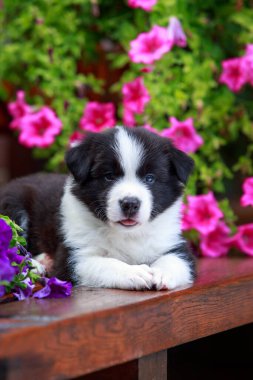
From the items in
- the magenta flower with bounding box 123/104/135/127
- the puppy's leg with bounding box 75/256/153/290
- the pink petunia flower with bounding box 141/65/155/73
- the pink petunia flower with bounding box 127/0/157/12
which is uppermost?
the pink petunia flower with bounding box 127/0/157/12

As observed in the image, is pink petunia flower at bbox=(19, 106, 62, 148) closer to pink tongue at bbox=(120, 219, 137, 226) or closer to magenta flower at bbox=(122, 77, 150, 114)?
magenta flower at bbox=(122, 77, 150, 114)

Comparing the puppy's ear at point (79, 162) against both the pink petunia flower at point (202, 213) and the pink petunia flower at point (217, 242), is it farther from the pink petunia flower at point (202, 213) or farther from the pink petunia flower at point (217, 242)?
the pink petunia flower at point (217, 242)

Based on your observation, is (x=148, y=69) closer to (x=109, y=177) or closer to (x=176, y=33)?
(x=176, y=33)

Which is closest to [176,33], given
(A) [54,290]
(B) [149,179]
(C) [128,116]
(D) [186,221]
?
(C) [128,116]

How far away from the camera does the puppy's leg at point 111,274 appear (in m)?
2.86

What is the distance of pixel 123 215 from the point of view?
2957mm

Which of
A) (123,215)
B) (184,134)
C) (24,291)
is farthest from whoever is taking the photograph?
(184,134)

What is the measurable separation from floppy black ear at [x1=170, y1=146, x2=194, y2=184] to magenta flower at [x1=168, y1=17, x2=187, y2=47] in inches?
51.2

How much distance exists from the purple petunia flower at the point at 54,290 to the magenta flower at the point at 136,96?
187 centimetres

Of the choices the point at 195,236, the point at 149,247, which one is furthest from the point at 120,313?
the point at 195,236

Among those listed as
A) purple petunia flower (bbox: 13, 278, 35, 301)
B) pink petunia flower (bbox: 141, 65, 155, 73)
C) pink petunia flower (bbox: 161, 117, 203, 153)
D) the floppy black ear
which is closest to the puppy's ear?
the floppy black ear

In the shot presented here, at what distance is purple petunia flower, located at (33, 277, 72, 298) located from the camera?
265 cm

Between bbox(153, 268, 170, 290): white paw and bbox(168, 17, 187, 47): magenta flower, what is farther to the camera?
bbox(168, 17, 187, 47): magenta flower

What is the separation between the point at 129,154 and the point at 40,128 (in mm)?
1711
